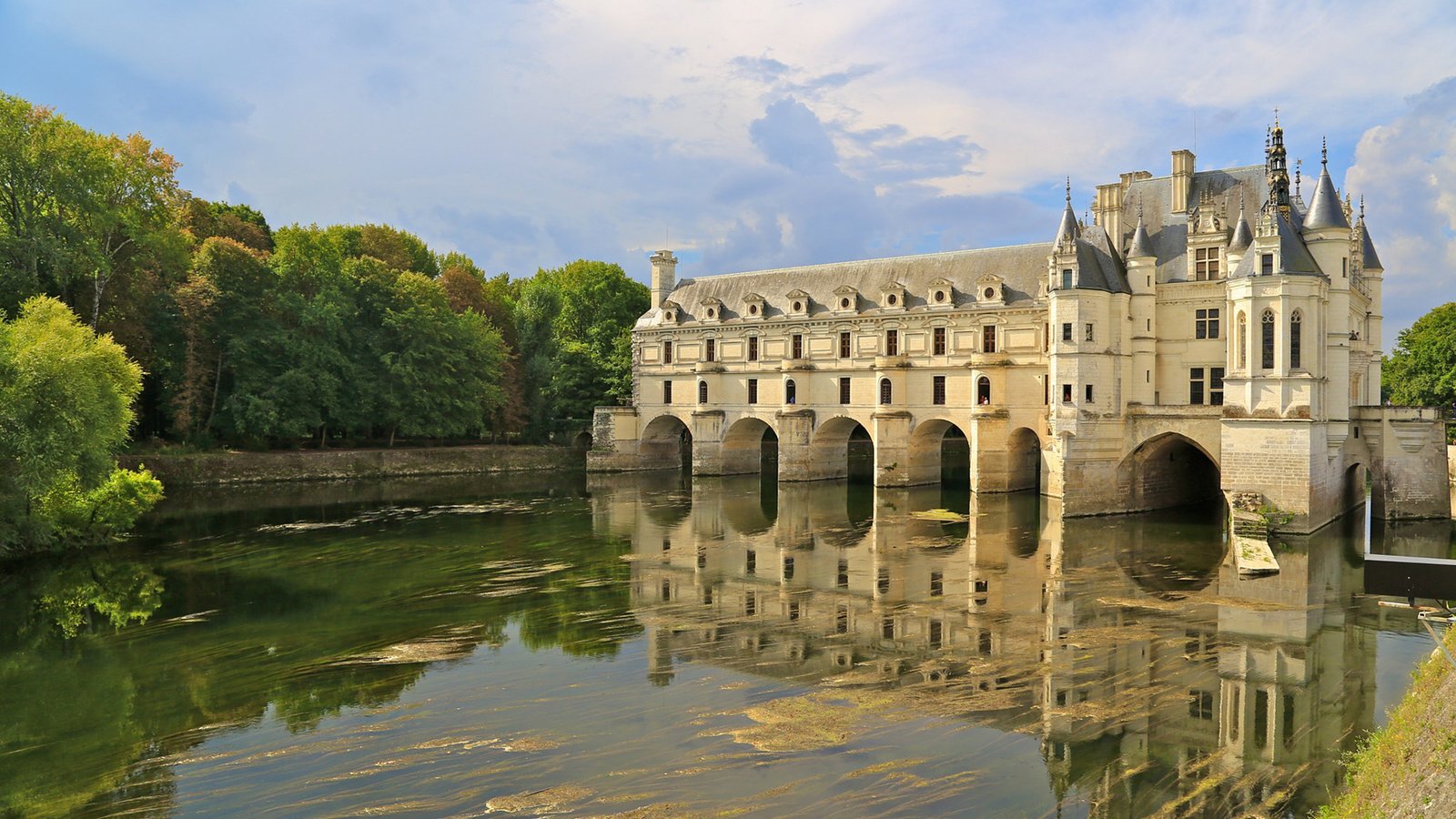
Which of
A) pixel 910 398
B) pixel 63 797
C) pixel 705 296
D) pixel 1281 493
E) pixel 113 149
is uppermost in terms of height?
pixel 113 149

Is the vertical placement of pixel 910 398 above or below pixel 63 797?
above

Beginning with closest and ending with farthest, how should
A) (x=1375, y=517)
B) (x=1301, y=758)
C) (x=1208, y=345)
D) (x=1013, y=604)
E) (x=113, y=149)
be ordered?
(x=1301, y=758)
(x=1013, y=604)
(x=1375, y=517)
(x=1208, y=345)
(x=113, y=149)

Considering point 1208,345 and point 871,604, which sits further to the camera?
point 1208,345

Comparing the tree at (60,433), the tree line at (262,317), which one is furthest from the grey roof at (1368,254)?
the tree at (60,433)

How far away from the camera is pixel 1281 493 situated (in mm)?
25484

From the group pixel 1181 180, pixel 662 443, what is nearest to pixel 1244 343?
pixel 1181 180

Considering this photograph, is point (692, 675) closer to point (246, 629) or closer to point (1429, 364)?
point (246, 629)

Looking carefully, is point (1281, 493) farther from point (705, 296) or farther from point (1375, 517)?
point (705, 296)

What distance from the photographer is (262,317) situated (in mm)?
42406

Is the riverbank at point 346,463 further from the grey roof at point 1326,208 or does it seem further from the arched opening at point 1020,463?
the grey roof at point 1326,208

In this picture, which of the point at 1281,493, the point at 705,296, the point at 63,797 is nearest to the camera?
the point at 63,797

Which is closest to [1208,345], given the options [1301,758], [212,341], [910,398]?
[910,398]

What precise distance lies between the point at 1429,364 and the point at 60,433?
178 feet

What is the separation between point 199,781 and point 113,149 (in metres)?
35.3
